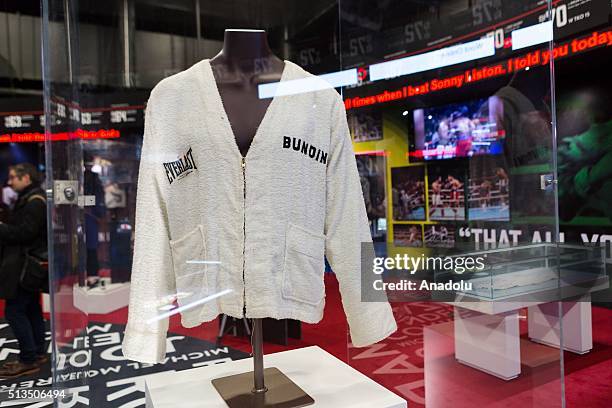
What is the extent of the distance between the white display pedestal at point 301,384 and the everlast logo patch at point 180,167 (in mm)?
684

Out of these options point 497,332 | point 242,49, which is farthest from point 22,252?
point 497,332

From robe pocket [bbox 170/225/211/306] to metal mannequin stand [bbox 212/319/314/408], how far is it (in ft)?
0.70

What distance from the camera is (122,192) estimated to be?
8.79 feet

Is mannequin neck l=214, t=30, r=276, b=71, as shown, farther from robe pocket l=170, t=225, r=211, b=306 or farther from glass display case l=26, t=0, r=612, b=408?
robe pocket l=170, t=225, r=211, b=306

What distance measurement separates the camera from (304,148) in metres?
1.41

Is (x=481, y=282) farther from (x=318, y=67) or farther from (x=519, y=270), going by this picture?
(x=318, y=67)

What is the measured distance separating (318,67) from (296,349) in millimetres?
1138

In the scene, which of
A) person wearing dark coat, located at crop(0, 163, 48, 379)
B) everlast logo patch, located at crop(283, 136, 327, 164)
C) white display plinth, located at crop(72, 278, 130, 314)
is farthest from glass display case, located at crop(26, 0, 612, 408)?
person wearing dark coat, located at crop(0, 163, 48, 379)

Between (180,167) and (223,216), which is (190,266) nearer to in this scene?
(223,216)

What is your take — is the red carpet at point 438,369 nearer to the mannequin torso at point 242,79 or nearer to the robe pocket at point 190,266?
the robe pocket at point 190,266

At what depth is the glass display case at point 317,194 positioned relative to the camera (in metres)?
1.39

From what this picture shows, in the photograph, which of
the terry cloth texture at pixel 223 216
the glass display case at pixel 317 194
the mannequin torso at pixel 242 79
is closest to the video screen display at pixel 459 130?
the glass display case at pixel 317 194

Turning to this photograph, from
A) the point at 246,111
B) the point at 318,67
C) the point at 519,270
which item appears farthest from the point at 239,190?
the point at 519,270

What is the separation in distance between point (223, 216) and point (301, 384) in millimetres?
627
